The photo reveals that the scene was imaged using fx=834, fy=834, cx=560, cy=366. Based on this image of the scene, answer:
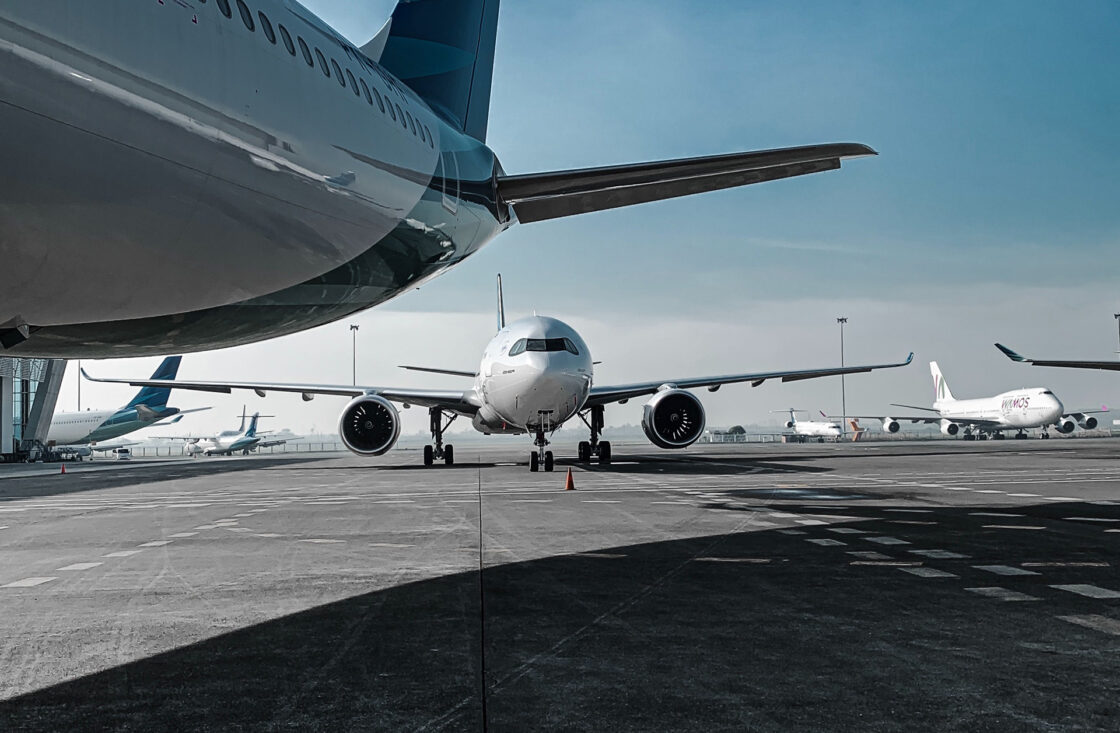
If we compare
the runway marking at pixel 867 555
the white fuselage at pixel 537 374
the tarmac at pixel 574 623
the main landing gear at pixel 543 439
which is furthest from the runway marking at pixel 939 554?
the main landing gear at pixel 543 439

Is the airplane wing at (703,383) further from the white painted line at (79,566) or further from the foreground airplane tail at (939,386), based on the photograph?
the foreground airplane tail at (939,386)

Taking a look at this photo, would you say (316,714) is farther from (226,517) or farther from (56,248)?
(226,517)

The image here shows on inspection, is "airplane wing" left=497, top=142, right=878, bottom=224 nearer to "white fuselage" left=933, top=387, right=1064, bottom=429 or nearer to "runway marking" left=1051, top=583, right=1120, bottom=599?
"runway marking" left=1051, top=583, right=1120, bottom=599

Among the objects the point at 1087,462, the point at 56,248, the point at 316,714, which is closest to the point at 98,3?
the point at 56,248

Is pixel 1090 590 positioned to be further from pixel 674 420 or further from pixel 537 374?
pixel 674 420

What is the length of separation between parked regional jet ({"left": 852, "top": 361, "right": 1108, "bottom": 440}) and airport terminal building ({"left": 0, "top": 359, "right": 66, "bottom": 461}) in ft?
197

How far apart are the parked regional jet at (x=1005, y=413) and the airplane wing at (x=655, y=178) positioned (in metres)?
54.5

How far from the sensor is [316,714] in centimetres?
285

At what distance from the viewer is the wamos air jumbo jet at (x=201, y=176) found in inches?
97.3

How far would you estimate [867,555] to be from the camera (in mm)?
6254

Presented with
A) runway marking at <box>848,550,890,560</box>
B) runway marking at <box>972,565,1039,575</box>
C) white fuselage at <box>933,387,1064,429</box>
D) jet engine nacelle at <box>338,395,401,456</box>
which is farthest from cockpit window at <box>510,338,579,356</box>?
white fuselage at <box>933,387,1064,429</box>

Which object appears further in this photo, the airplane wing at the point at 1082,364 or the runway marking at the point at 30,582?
the airplane wing at the point at 1082,364

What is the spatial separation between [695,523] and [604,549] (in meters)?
2.04

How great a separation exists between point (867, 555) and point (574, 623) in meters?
3.04
